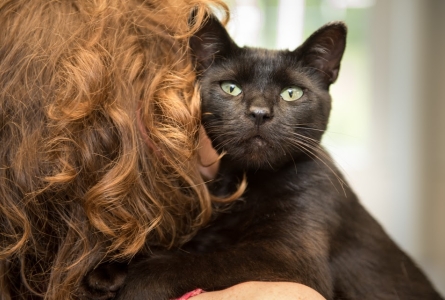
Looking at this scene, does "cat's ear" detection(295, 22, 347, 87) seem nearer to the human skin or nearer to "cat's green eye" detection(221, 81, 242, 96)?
"cat's green eye" detection(221, 81, 242, 96)

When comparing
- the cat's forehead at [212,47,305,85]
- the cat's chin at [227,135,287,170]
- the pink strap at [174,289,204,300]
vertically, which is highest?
the cat's forehead at [212,47,305,85]

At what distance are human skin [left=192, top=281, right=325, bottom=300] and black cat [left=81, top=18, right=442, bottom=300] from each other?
0.21ft

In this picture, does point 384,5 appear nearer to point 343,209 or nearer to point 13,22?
point 343,209

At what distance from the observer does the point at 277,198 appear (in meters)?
1.14

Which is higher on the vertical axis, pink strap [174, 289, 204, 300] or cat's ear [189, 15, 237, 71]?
cat's ear [189, 15, 237, 71]

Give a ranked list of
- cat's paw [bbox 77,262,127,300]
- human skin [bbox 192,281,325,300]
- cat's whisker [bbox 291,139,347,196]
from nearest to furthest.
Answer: human skin [bbox 192,281,325,300]
cat's paw [bbox 77,262,127,300]
cat's whisker [bbox 291,139,347,196]

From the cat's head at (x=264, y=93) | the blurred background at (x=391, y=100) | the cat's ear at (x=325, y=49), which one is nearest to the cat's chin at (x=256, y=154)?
the cat's head at (x=264, y=93)

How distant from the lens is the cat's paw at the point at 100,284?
0.97 meters

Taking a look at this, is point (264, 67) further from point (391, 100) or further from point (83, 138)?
point (391, 100)

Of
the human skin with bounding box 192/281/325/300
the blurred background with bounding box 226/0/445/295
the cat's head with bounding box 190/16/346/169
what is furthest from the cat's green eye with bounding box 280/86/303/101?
the blurred background with bounding box 226/0/445/295

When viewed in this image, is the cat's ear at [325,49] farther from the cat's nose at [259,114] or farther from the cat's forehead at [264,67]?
the cat's nose at [259,114]

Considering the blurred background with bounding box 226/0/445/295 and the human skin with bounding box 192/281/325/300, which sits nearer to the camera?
the human skin with bounding box 192/281/325/300

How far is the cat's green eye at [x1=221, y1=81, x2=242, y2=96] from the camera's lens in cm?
110

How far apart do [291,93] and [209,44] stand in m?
0.21
